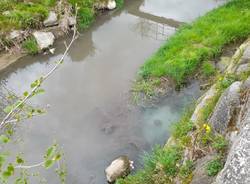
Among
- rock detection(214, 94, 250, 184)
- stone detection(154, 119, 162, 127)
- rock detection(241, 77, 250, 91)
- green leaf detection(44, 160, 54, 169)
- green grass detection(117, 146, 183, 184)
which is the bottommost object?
stone detection(154, 119, 162, 127)

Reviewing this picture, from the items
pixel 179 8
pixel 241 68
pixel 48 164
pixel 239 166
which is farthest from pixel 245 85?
pixel 179 8

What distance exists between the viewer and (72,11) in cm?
1580

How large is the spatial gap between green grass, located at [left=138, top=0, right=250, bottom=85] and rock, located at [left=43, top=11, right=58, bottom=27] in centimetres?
492

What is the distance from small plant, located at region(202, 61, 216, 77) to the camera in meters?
12.4

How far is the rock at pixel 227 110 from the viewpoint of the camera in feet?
23.6

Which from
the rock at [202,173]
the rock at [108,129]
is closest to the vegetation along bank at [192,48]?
the rock at [108,129]

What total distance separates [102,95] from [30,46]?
4302mm

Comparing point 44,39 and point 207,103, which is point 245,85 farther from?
point 44,39

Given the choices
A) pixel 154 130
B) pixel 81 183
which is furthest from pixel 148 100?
pixel 81 183

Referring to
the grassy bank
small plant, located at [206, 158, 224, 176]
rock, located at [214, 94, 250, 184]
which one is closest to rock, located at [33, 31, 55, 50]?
the grassy bank

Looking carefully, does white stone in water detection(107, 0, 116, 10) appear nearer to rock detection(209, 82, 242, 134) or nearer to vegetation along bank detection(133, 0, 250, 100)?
vegetation along bank detection(133, 0, 250, 100)

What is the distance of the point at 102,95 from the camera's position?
489 inches

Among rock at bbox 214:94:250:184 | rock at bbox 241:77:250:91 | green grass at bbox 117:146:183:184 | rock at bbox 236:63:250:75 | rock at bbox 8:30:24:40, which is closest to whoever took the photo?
rock at bbox 214:94:250:184

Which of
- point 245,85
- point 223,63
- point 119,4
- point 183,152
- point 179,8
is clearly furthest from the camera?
point 119,4
